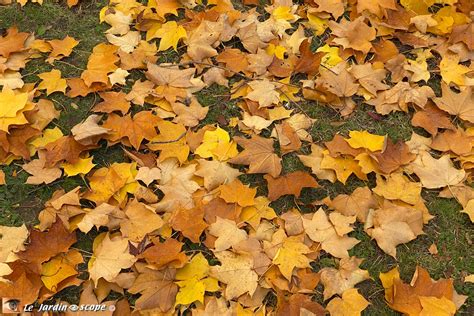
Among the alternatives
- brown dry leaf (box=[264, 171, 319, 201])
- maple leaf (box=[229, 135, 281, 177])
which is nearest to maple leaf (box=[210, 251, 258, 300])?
brown dry leaf (box=[264, 171, 319, 201])

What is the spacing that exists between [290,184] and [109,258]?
37.8 inches

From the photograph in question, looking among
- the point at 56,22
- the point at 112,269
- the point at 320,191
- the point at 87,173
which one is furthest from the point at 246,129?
the point at 56,22

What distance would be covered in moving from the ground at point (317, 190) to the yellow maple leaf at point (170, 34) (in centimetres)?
9

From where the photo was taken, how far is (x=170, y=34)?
11.0ft

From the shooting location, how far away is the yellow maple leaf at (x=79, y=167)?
2.77 meters

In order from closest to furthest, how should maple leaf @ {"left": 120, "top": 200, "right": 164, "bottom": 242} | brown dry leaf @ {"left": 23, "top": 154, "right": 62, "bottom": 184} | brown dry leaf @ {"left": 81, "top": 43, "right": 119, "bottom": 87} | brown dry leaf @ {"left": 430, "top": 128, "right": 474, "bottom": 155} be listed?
1. maple leaf @ {"left": 120, "top": 200, "right": 164, "bottom": 242}
2. brown dry leaf @ {"left": 23, "top": 154, "right": 62, "bottom": 184}
3. brown dry leaf @ {"left": 430, "top": 128, "right": 474, "bottom": 155}
4. brown dry leaf @ {"left": 81, "top": 43, "right": 119, "bottom": 87}

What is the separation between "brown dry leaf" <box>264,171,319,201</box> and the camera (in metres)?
2.71

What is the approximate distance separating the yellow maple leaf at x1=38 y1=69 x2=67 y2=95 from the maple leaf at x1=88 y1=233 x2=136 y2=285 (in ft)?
3.48

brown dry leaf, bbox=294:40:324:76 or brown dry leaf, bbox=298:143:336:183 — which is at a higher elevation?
brown dry leaf, bbox=294:40:324:76

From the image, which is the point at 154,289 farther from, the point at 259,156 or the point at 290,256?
the point at 259,156

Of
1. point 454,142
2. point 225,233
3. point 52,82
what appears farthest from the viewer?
point 52,82

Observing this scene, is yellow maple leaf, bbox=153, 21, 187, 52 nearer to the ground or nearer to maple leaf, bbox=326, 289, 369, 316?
the ground

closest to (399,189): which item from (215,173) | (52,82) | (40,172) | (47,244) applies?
(215,173)

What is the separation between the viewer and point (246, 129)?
9.78 ft
